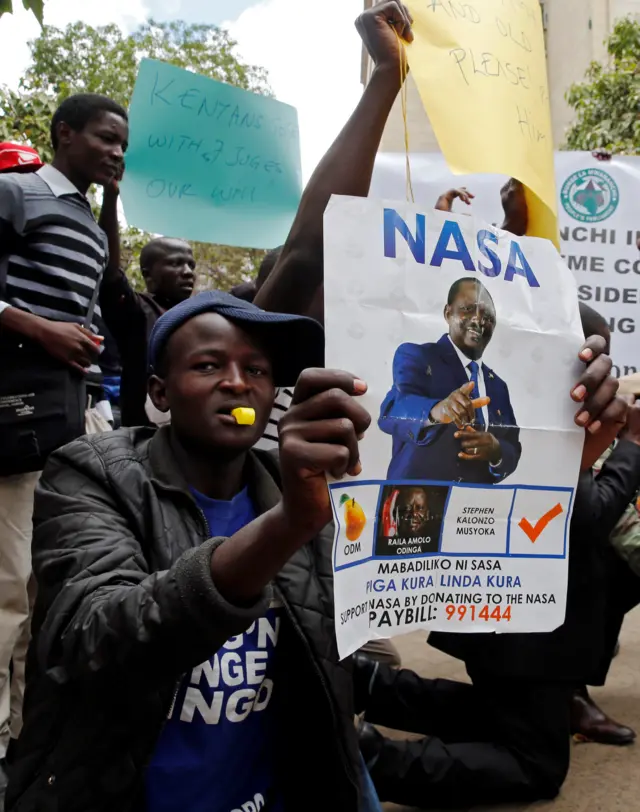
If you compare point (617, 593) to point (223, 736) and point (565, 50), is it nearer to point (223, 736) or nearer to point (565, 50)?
point (223, 736)

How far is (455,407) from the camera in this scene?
3.99 ft

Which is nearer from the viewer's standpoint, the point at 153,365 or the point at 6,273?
the point at 153,365

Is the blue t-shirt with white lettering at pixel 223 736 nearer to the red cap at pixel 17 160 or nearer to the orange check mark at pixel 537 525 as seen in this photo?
the orange check mark at pixel 537 525

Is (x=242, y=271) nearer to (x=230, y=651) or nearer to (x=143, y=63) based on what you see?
(x=143, y=63)

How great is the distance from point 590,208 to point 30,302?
8.43 feet

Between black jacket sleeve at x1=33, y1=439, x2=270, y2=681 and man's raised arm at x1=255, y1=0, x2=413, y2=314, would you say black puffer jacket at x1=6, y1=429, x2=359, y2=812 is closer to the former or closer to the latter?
black jacket sleeve at x1=33, y1=439, x2=270, y2=681

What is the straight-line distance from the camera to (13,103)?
7.21m

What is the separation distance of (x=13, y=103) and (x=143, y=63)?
5.09 m

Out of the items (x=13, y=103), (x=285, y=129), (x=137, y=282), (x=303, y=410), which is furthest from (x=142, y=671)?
(x=137, y=282)

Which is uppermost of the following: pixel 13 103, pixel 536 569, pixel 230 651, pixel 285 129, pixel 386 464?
pixel 13 103

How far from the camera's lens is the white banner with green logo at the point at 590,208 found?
141 inches

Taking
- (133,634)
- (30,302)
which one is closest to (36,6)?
(30,302)

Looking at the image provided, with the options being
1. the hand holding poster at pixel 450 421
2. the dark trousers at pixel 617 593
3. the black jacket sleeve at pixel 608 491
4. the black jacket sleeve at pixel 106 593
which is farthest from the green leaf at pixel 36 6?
the dark trousers at pixel 617 593

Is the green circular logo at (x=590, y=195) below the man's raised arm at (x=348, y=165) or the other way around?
the other way around
